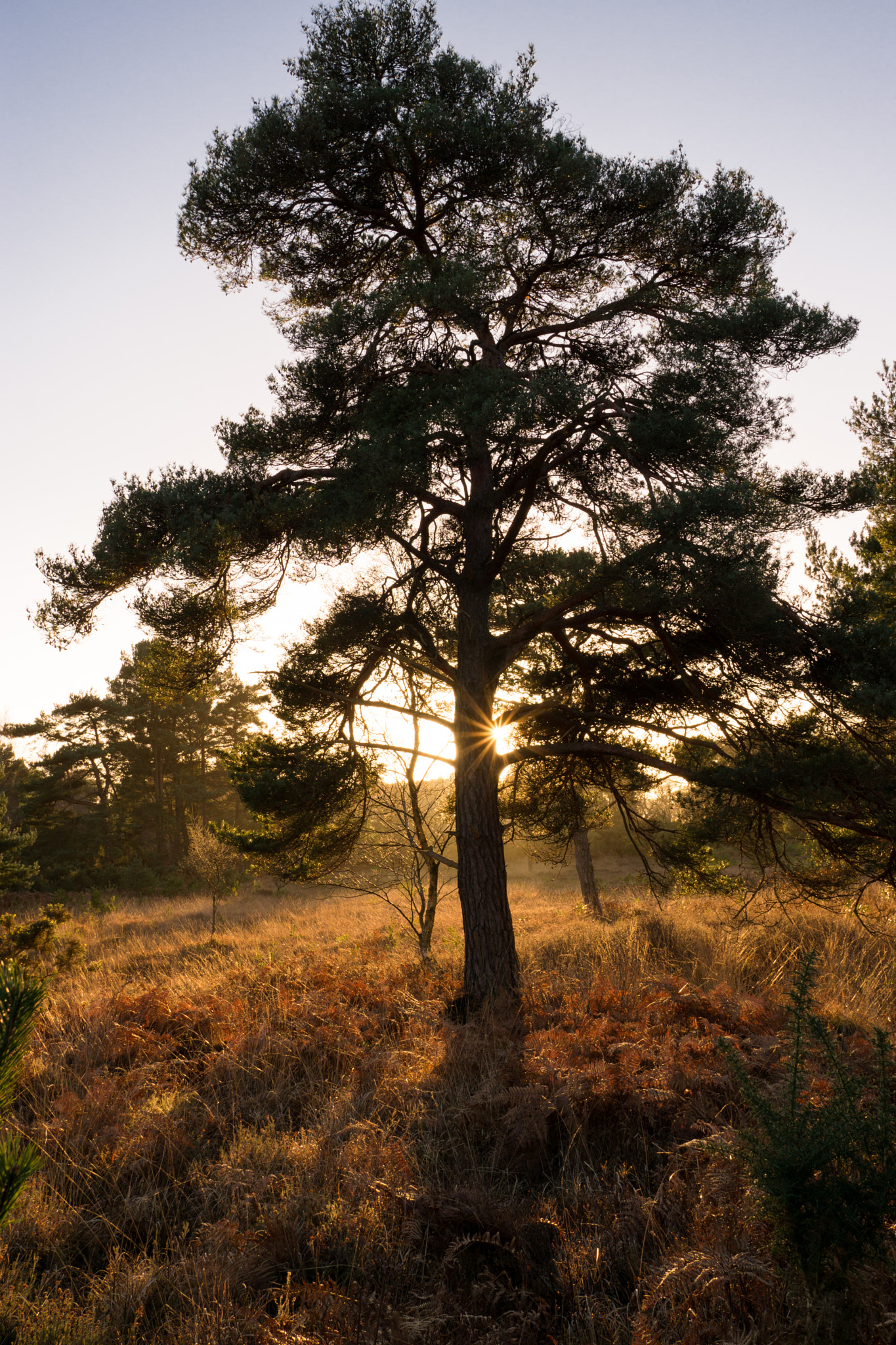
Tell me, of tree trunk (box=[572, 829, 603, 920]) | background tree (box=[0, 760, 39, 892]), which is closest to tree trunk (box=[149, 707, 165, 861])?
background tree (box=[0, 760, 39, 892])

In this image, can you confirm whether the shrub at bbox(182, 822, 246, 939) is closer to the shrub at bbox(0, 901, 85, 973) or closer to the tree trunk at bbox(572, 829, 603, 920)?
the shrub at bbox(0, 901, 85, 973)

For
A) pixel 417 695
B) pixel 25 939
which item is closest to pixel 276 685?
pixel 417 695

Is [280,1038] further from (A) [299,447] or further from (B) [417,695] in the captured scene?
(A) [299,447]

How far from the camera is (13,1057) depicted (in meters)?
1.54

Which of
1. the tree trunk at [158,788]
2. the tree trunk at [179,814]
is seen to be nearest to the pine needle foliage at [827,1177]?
the tree trunk at [179,814]

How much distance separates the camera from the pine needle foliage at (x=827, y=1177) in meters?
2.20

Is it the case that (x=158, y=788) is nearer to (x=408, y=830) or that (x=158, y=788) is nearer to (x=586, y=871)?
(x=586, y=871)

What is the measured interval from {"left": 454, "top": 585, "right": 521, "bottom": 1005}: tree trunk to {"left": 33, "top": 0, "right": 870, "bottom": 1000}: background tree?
0.10 feet

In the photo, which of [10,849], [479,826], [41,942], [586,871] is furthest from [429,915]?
[10,849]

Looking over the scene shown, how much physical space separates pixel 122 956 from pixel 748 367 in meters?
14.1

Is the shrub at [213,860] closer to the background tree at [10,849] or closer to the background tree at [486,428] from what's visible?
the background tree at [10,849]

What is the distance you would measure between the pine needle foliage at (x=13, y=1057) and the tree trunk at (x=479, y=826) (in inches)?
218

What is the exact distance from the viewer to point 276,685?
7.91 m

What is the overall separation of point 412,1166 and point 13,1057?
313 cm
